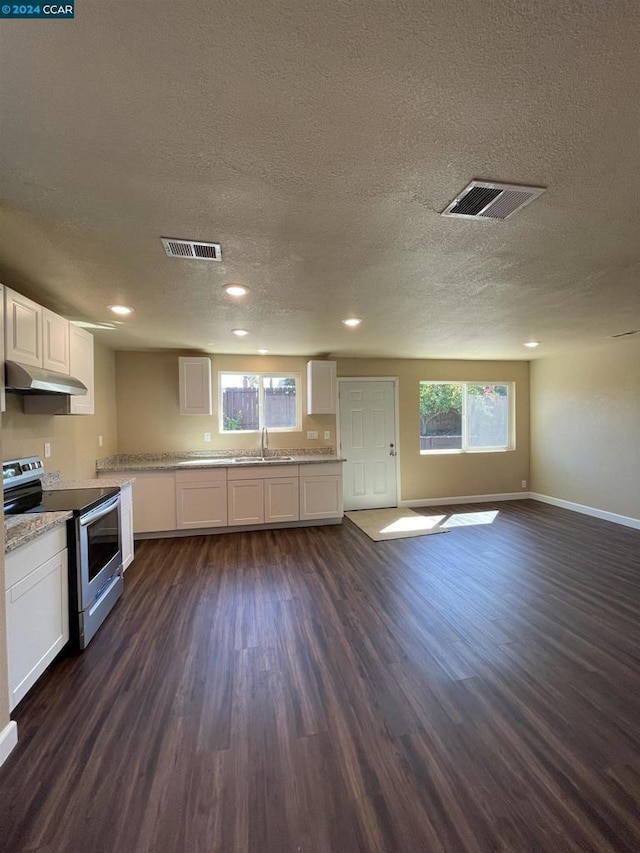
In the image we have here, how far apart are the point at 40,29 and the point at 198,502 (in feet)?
13.9

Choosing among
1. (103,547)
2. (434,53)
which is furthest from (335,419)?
(434,53)

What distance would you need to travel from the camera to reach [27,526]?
6.46 feet

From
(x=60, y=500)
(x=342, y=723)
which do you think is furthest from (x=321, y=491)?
(x=342, y=723)

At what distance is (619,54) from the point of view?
0.94 m

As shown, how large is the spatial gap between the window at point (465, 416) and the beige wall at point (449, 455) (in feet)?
0.46

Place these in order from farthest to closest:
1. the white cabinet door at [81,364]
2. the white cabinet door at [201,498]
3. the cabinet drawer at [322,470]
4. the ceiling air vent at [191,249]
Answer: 1. the cabinet drawer at [322,470]
2. the white cabinet door at [201,498]
3. the white cabinet door at [81,364]
4. the ceiling air vent at [191,249]

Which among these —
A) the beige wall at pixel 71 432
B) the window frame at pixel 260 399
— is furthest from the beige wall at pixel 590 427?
the beige wall at pixel 71 432

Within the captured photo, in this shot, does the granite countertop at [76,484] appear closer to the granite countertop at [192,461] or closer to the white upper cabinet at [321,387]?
the granite countertop at [192,461]

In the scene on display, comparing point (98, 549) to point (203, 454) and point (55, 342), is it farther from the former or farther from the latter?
point (203, 454)

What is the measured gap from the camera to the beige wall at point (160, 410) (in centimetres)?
496

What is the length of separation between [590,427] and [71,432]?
6.81 meters

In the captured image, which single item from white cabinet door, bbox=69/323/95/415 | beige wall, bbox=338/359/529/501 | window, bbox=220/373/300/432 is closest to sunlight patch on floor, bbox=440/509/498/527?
beige wall, bbox=338/359/529/501

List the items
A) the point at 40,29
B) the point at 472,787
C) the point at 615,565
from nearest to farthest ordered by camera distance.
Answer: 1. the point at 40,29
2. the point at 472,787
3. the point at 615,565

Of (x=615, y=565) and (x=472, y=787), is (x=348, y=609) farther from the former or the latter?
(x=615, y=565)
